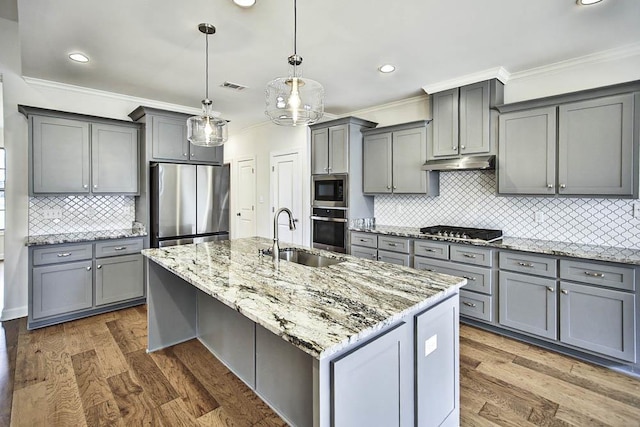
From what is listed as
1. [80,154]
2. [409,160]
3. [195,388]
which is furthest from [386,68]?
[80,154]

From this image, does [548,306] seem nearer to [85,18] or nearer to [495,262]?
[495,262]

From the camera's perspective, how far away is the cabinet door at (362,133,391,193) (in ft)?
13.7

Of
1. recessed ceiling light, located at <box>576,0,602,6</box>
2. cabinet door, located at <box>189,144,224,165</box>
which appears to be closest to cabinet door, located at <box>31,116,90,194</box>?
cabinet door, located at <box>189,144,224,165</box>

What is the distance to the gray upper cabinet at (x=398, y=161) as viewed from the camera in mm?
3869

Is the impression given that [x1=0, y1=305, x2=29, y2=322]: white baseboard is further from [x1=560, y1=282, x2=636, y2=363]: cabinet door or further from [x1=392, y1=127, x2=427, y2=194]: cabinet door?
[x1=560, y1=282, x2=636, y2=363]: cabinet door

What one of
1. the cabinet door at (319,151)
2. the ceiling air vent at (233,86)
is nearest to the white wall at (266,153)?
the cabinet door at (319,151)

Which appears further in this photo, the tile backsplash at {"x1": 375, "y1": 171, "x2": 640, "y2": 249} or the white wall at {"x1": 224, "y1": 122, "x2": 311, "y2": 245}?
the white wall at {"x1": 224, "y1": 122, "x2": 311, "y2": 245}

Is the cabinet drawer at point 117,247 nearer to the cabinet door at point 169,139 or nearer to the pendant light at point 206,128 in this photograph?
the cabinet door at point 169,139

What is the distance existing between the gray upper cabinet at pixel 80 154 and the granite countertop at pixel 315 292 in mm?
1992

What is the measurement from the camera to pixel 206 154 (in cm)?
449

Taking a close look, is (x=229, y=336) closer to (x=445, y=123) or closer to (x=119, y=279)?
(x=119, y=279)

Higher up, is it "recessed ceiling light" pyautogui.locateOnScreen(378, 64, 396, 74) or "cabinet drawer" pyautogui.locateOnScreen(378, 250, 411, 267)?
"recessed ceiling light" pyautogui.locateOnScreen(378, 64, 396, 74)

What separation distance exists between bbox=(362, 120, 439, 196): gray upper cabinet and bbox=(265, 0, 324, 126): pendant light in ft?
6.62

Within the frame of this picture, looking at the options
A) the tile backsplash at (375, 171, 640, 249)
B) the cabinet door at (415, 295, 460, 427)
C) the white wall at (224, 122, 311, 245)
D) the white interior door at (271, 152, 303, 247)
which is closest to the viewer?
the cabinet door at (415, 295, 460, 427)
